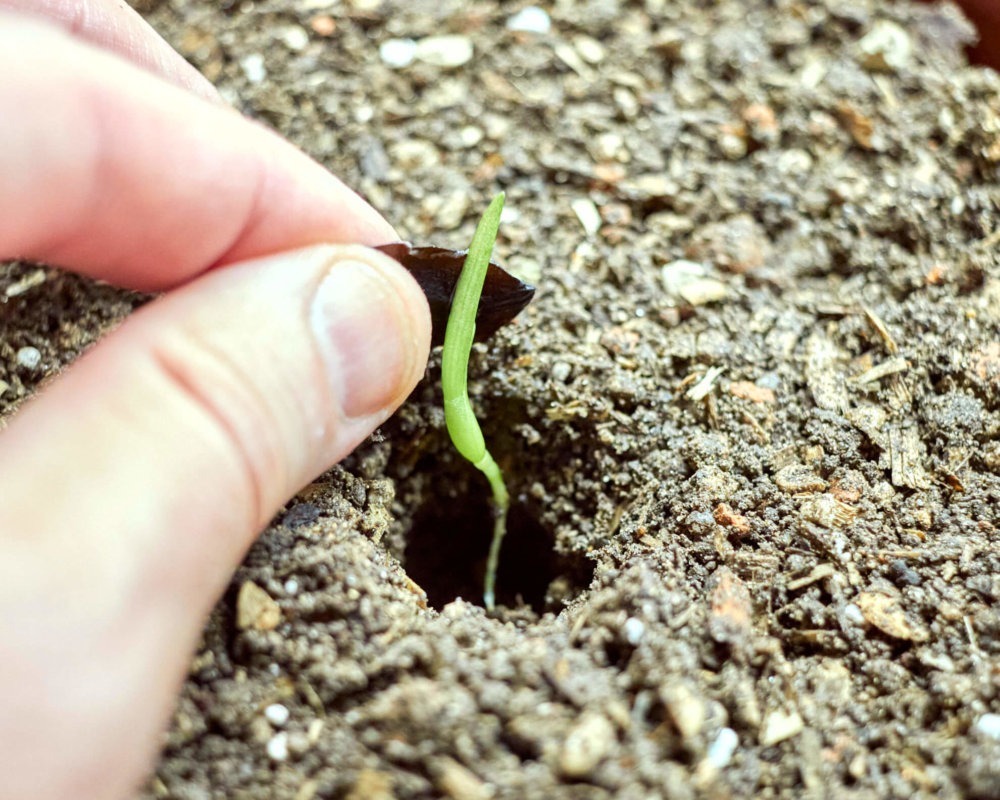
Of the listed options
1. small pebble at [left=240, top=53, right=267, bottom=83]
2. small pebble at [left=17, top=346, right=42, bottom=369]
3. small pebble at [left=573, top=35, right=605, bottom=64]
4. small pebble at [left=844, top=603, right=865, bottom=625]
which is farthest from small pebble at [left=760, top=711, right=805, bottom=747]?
small pebble at [left=240, top=53, right=267, bottom=83]

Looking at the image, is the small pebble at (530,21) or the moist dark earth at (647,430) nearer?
the moist dark earth at (647,430)

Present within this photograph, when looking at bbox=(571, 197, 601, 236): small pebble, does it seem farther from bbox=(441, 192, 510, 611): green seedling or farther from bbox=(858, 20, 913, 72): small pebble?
bbox=(858, 20, 913, 72): small pebble

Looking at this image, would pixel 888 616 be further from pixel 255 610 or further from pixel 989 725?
pixel 255 610

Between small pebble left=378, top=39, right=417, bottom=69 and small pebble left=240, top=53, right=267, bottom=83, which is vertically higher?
small pebble left=378, top=39, right=417, bottom=69

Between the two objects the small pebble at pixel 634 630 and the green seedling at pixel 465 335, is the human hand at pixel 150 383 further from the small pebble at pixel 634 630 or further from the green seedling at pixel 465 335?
the small pebble at pixel 634 630

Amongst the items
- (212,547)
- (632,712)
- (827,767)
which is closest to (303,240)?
(212,547)

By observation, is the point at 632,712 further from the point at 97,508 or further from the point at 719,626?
the point at 97,508

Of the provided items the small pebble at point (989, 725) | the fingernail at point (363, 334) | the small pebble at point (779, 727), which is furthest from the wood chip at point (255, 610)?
the small pebble at point (989, 725)
